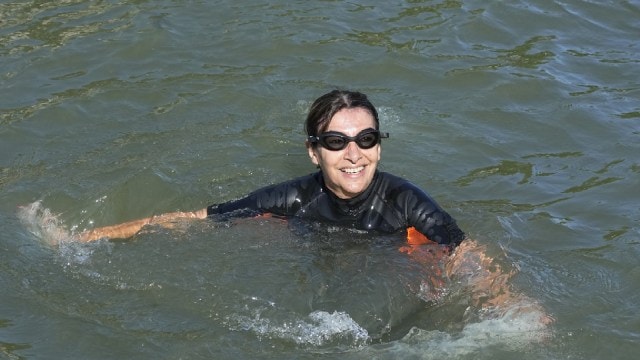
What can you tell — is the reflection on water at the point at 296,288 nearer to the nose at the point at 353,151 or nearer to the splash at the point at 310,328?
the splash at the point at 310,328

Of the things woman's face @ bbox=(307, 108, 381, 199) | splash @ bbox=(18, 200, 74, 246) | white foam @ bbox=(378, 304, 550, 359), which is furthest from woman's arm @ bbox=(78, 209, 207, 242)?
white foam @ bbox=(378, 304, 550, 359)

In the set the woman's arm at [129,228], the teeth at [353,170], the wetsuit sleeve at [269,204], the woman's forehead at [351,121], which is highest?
the woman's forehead at [351,121]

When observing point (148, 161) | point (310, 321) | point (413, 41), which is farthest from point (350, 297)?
point (413, 41)

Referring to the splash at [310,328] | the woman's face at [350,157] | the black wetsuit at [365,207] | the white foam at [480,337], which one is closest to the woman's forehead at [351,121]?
the woman's face at [350,157]

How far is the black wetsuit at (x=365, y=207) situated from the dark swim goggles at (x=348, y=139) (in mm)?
502

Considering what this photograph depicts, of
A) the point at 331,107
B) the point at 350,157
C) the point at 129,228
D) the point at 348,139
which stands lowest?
the point at 129,228

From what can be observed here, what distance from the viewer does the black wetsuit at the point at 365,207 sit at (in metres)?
6.02

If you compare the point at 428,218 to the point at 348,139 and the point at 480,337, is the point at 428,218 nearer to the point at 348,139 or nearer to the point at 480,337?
the point at 348,139

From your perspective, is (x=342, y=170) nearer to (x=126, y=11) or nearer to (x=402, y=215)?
(x=402, y=215)

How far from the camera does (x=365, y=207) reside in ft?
20.4

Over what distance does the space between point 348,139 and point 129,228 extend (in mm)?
1660

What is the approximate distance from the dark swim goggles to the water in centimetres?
77

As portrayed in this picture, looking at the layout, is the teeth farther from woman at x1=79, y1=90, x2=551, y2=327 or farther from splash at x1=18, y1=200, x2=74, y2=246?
splash at x1=18, y1=200, x2=74, y2=246

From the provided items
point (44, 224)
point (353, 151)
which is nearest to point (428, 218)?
point (353, 151)
